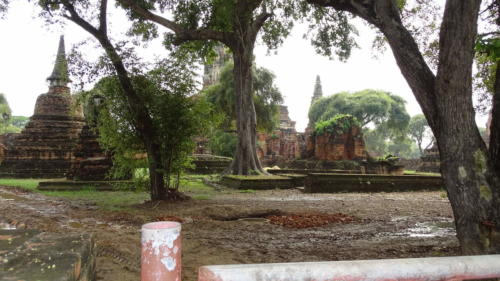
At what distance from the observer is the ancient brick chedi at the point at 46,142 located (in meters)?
20.0

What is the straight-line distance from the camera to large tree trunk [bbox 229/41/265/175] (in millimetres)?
14430

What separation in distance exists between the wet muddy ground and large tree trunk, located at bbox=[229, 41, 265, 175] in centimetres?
611

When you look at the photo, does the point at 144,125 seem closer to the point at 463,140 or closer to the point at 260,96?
the point at 463,140

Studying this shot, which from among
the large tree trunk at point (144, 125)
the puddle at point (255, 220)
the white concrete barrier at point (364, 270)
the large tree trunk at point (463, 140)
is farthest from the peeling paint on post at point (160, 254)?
the large tree trunk at point (144, 125)

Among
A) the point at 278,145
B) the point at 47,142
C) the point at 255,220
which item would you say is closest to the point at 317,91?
the point at 278,145

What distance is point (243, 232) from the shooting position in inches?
212

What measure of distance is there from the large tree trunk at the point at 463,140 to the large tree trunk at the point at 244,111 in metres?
11.2

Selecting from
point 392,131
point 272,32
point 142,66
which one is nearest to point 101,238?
point 142,66

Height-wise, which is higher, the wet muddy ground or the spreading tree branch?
the spreading tree branch

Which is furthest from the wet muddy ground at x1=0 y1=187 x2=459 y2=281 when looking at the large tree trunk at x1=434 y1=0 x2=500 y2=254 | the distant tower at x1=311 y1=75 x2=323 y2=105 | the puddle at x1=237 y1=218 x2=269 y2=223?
the distant tower at x1=311 y1=75 x2=323 y2=105

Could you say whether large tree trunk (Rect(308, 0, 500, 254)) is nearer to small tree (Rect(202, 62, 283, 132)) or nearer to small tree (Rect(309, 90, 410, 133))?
small tree (Rect(202, 62, 283, 132))

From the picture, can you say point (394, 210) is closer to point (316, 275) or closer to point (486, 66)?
point (486, 66)

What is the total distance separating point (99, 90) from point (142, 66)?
1.10m

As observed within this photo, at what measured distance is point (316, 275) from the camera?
1.32 m
